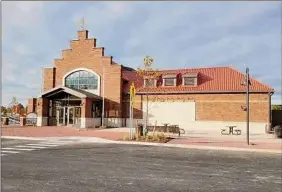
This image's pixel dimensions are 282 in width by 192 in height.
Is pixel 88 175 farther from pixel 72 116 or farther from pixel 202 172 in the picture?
pixel 72 116

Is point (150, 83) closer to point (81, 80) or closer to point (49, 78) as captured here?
point (81, 80)

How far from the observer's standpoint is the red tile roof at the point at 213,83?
33.0m

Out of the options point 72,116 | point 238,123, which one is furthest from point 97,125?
point 238,123

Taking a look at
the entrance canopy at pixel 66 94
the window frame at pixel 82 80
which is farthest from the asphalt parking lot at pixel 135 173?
the window frame at pixel 82 80

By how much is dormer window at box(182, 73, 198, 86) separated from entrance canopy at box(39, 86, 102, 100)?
9.76 metres

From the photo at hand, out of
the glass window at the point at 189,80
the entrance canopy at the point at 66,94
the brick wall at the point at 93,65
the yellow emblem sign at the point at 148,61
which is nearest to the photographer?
the yellow emblem sign at the point at 148,61

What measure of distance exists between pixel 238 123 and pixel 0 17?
30642mm

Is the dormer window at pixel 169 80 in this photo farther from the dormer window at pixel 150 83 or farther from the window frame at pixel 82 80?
the window frame at pixel 82 80

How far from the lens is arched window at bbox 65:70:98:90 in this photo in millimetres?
38666

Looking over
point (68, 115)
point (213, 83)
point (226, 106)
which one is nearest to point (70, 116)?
point (68, 115)

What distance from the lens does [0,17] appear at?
4605mm

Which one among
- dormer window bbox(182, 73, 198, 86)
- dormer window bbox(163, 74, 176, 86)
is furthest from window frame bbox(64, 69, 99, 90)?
dormer window bbox(182, 73, 198, 86)

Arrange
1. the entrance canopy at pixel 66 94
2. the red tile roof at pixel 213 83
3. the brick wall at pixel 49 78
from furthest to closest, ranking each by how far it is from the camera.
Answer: the brick wall at pixel 49 78
the entrance canopy at pixel 66 94
the red tile roof at pixel 213 83

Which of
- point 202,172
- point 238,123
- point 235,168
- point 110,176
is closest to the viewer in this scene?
point 110,176
